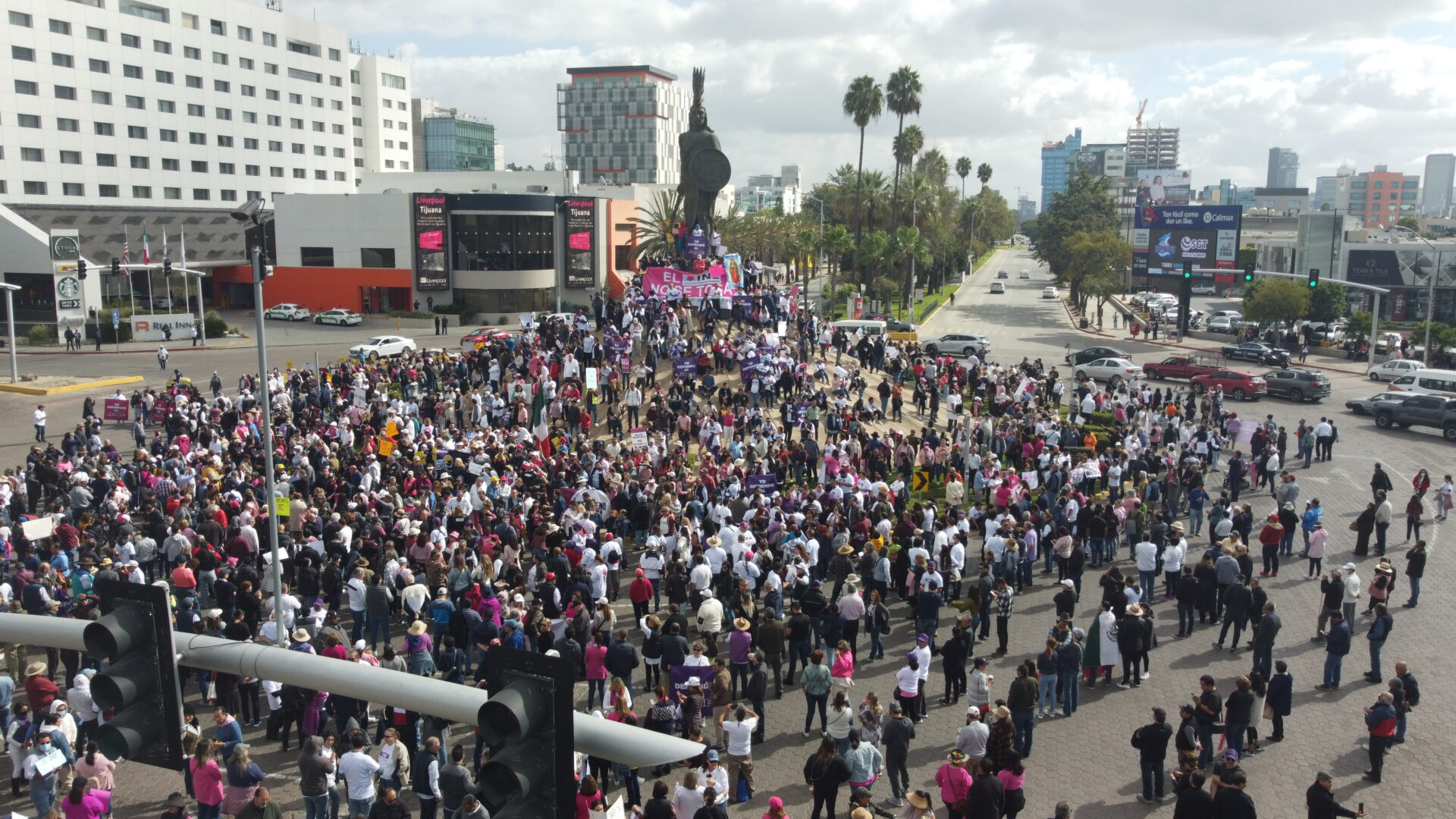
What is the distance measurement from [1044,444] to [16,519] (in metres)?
24.1

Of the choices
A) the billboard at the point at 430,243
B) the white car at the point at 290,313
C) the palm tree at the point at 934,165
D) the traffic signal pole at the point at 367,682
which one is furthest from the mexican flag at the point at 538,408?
the palm tree at the point at 934,165

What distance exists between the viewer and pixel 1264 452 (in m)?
27.1

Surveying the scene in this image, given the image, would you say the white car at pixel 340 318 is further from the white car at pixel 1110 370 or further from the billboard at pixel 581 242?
the white car at pixel 1110 370

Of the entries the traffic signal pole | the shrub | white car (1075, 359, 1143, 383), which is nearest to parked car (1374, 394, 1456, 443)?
white car (1075, 359, 1143, 383)

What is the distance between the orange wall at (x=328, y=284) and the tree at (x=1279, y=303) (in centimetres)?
5126

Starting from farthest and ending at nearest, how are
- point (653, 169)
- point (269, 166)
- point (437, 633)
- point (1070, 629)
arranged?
1. point (653, 169)
2. point (269, 166)
3. point (437, 633)
4. point (1070, 629)

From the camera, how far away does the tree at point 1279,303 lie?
59344 millimetres

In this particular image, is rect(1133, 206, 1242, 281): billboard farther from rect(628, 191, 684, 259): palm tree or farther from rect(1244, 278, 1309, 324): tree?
rect(628, 191, 684, 259): palm tree

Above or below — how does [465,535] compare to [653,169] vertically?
below

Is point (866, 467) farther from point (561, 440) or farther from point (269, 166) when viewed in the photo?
point (269, 166)

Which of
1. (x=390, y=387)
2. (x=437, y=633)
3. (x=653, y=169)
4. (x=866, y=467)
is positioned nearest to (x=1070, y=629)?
(x=437, y=633)

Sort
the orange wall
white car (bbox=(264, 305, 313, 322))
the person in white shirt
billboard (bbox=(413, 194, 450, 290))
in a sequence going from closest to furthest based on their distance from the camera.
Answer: the person in white shirt < billboard (bbox=(413, 194, 450, 290)) < white car (bbox=(264, 305, 313, 322)) < the orange wall

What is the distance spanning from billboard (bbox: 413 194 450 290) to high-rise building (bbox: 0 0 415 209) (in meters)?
17.7

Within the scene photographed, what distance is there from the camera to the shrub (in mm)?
55625
